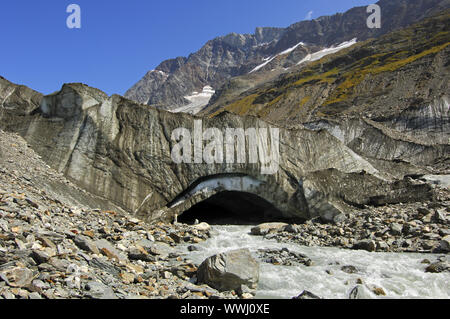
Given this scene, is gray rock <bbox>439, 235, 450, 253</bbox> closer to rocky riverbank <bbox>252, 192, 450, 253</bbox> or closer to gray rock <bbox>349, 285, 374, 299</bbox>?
rocky riverbank <bbox>252, 192, 450, 253</bbox>

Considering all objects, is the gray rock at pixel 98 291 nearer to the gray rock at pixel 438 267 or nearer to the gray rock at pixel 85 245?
the gray rock at pixel 85 245

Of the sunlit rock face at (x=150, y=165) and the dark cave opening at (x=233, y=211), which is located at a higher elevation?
the sunlit rock face at (x=150, y=165)

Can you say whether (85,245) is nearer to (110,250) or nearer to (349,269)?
(110,250)

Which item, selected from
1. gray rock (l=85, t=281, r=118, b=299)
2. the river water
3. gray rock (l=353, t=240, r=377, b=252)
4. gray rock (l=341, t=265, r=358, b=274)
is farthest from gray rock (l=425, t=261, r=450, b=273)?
gray rock (l=85, t=281, r=118, b=299)

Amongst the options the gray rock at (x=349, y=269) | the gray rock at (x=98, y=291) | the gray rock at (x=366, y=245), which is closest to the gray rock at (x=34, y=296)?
the gray rock at (x=98, y=291)
